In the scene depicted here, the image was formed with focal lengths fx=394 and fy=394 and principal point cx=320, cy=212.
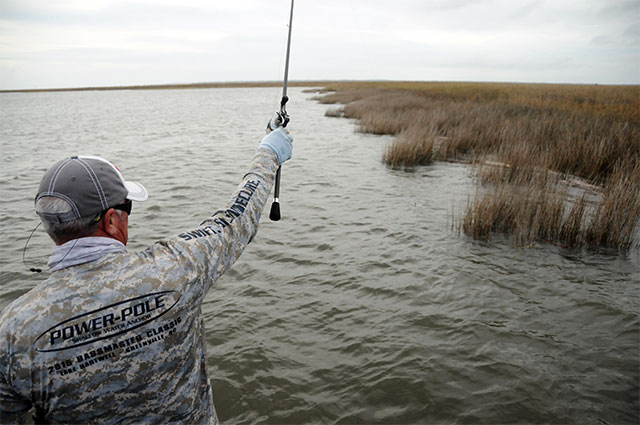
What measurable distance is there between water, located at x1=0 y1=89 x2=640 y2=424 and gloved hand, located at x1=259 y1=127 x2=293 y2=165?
2.26m

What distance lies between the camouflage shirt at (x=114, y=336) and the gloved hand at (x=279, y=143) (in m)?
0.70

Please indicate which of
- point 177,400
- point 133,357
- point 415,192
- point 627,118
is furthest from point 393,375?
point 627,118

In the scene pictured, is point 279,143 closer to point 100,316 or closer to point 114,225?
point 114,225

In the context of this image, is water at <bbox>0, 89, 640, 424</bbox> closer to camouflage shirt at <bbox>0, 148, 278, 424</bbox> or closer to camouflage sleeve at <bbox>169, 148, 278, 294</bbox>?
camouflage shirt at <bbox>0, 148, 278, 424</bbox>

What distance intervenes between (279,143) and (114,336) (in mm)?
1368

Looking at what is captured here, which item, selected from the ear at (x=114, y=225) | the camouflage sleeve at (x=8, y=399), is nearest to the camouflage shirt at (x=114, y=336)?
the camouflage sleeve at (x=8, y=399)

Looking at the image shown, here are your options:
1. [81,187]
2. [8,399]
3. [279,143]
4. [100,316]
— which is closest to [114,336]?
[100,316]

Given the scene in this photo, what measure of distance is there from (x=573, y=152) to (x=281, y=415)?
33.1 feet

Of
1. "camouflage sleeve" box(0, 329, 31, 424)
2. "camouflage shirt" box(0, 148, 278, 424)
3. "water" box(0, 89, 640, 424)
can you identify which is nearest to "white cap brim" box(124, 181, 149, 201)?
"camouflage shirt" box(0, 148, 278, 424)

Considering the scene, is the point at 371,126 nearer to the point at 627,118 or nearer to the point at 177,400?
the point at 627,118

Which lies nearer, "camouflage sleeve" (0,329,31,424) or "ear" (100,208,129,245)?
"camouflage sleeve" (0,329,31,424)

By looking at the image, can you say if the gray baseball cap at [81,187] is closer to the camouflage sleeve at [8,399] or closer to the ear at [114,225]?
the ear at [114,225]

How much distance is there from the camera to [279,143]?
2.37 m

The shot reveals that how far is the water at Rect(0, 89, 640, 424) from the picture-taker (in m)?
3.42
